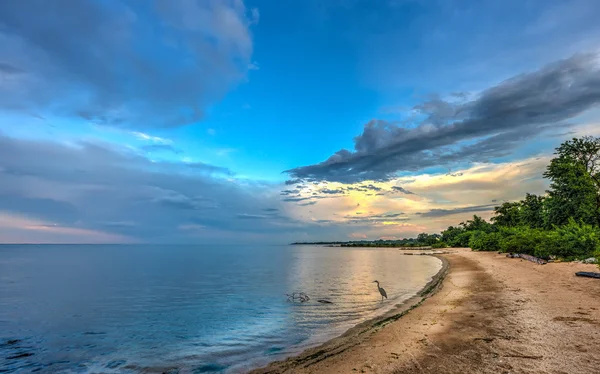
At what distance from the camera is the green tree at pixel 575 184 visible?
46594mm

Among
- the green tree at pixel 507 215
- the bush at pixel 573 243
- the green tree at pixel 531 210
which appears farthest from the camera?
the green tree at pixel 507 215

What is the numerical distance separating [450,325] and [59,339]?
20.5 meters

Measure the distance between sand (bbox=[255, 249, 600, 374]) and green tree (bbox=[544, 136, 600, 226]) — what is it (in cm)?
3895

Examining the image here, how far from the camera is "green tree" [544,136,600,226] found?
46594 mm

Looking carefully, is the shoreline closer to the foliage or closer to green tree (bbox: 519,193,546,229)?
green tree (bbox: 519,193,546,229)

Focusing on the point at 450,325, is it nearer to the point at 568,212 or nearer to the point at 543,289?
the point at 543,289

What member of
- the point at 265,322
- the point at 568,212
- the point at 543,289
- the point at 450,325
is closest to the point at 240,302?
the point at 265,322

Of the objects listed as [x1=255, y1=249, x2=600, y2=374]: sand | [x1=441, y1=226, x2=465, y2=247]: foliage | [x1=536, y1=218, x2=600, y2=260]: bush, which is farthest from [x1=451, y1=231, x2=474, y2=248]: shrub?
[x1=255, y1=249, x2=600, y2=374]: sand

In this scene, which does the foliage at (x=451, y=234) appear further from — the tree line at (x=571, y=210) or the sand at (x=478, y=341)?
the sand at (x=478, y=341)

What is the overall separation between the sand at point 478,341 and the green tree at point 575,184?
38.9 meters

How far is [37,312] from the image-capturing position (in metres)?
24.7

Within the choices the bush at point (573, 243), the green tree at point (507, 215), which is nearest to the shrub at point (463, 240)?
the green tree at point (507, 215)

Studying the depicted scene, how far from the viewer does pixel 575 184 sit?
47844mm

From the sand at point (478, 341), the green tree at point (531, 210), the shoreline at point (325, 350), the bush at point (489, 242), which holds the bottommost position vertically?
the shoreline at point (325, 350)
